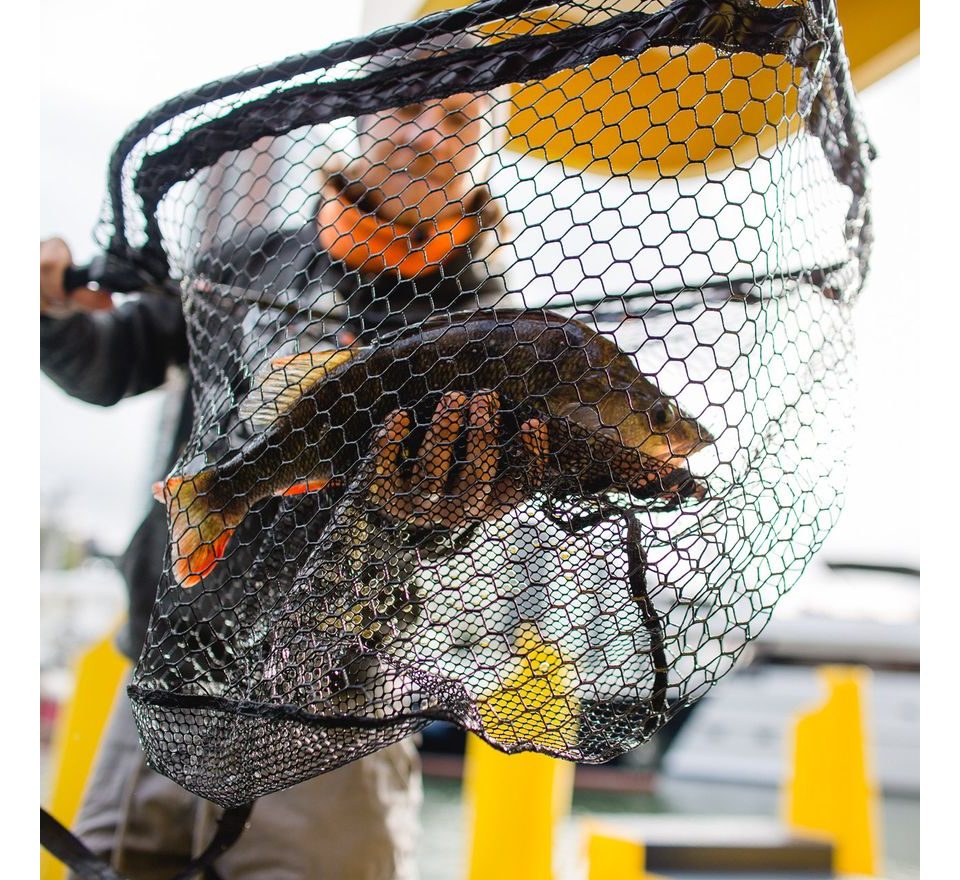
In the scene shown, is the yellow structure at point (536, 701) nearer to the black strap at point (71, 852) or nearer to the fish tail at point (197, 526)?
the fish tail at point (197, 526)

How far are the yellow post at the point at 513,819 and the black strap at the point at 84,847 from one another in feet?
3.32

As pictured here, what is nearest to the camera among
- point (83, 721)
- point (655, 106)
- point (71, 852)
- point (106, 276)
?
point (655, 106)

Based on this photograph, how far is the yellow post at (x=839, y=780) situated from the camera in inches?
115

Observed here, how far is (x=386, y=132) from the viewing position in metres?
0.79

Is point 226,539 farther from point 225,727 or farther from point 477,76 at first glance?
point 477,76

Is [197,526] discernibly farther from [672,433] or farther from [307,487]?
[672,433]

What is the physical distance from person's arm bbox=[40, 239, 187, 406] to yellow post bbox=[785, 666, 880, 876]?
2.86m

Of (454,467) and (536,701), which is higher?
(454,467)

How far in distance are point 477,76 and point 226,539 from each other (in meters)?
0.44

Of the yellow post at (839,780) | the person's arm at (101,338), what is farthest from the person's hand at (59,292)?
the yellow post at (839,780)

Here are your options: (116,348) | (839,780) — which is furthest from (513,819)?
(839,780)

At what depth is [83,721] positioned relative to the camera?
1.88 metres

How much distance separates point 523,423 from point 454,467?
0.21 feet

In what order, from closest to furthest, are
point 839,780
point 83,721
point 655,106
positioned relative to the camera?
1. point 655,106
2. point 83,721
3. point 839,780
